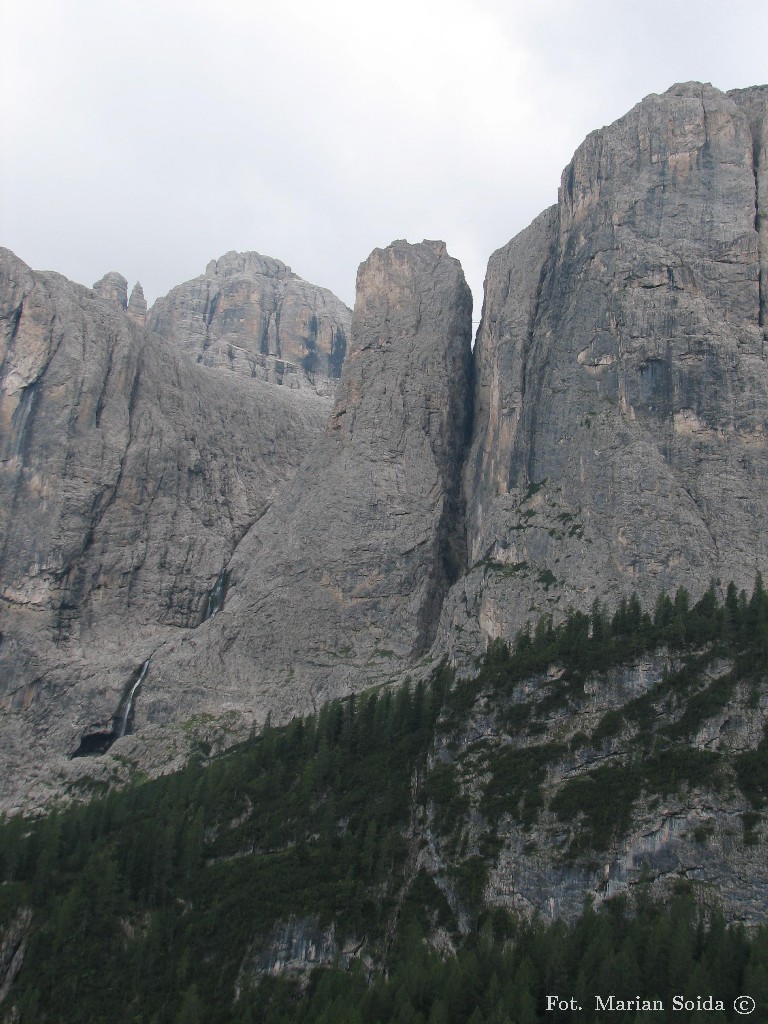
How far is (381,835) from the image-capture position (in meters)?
76.4

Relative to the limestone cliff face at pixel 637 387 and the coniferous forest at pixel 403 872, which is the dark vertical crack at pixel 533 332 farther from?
the coniferous forest at pixel 403 872

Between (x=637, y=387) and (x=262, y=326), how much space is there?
329 feet

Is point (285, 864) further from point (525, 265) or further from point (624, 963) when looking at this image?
point (525, 265)

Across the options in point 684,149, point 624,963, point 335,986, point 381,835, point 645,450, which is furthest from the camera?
point 684,149

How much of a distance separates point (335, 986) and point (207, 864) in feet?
57.3

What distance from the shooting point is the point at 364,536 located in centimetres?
11519

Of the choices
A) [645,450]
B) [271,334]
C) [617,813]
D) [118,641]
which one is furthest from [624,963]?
[271,334]

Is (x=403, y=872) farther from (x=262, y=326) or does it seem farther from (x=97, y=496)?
(x=262, y=326)

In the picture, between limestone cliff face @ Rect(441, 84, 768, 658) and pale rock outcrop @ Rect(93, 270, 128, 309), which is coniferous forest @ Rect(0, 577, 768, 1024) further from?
pale rock outcrop @ Rect(93, 270, 128, 309)

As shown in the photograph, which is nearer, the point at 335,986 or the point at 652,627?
the point at 335,986

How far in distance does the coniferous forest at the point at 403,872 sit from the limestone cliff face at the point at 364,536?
19.5 metres

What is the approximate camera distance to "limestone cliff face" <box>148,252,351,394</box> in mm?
180500

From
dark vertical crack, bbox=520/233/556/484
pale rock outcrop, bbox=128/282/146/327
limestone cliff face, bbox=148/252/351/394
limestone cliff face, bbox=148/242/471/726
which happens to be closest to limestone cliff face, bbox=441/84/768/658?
dark vertical crack, bbox=520/233/556/484

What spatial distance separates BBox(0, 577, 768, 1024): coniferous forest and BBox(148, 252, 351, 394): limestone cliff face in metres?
99.3
